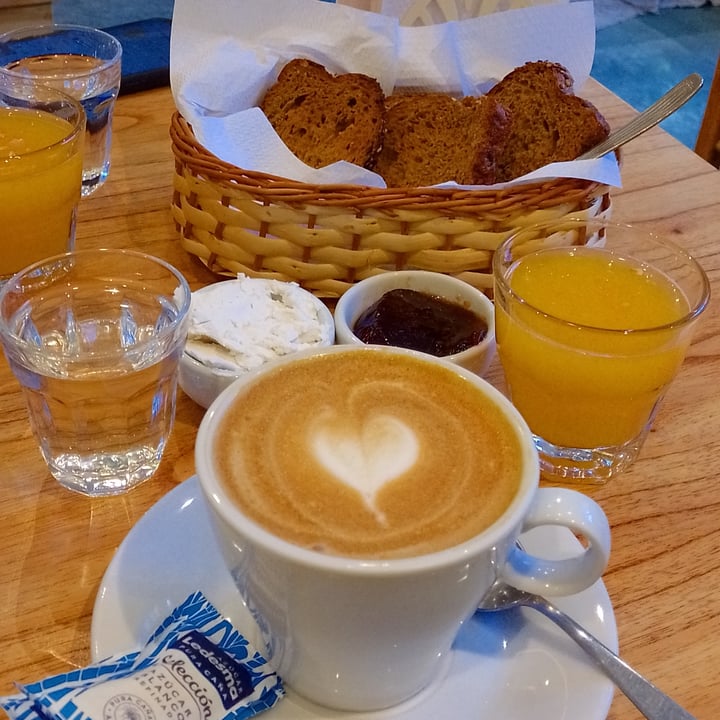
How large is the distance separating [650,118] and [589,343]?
45 cm

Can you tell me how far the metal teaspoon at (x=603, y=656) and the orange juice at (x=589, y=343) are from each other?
0.79 feet

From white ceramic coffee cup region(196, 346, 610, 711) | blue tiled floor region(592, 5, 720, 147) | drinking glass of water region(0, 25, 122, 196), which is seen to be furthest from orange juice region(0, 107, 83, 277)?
blue tiled floor region(592, 5, 720, 147)

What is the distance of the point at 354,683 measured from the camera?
0.59m

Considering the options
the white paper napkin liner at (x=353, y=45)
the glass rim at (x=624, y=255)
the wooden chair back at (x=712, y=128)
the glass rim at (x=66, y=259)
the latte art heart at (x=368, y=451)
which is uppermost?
the white paper napkin liner at (x=353, y=45)

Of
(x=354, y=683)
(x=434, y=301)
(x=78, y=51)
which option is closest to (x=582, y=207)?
(x=434, y=301)

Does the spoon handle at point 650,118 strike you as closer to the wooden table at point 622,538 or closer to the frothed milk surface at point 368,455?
the wooden table at point 622,538

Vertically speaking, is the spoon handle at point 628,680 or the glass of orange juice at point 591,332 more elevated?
the glass of orange juice at point 591,332

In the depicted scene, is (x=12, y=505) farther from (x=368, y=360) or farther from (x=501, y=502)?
(x=501, y=502)

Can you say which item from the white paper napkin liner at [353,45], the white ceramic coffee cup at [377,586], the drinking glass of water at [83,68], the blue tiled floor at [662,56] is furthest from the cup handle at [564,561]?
the blue tiled floor at [662,56]

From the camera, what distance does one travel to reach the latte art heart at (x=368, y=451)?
1.92ft

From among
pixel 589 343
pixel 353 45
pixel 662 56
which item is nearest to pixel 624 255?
pixel 589 343

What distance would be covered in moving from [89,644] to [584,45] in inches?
43.2

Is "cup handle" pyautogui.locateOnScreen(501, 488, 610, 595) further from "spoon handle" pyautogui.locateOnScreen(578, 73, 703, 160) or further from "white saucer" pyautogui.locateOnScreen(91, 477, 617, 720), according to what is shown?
"spoon handle" pyautogui.locateOnScreen(578, 73, 703, 160)

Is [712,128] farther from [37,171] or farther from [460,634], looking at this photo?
[460,634]
